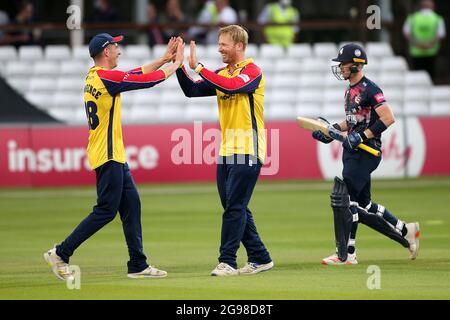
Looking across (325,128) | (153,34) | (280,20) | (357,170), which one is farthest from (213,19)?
(357,170)

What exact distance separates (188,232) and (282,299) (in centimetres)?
602

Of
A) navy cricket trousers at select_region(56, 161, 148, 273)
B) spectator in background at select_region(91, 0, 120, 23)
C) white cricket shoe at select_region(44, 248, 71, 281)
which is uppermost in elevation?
spectator in background at select_region(91, 0, 120, 23)

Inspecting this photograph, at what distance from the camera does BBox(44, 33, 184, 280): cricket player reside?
427 inches

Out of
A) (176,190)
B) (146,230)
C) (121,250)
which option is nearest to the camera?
(121,250)

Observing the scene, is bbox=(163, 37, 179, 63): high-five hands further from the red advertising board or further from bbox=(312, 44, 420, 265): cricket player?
the red advertising board

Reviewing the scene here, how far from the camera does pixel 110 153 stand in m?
10.9

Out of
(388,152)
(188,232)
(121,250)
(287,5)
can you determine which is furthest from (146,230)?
(287,5)

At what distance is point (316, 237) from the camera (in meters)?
14.6

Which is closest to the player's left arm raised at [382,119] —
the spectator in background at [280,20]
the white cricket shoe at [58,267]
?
the white cricket shoe at [58,267]

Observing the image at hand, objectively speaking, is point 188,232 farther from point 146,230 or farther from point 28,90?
point 28,90

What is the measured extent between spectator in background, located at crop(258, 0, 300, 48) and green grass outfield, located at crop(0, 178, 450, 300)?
5889 mm

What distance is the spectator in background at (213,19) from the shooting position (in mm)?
26812

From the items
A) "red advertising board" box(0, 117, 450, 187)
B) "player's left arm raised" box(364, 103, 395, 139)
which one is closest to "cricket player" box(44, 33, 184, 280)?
"player's left arm raised" box(364, 103, 395, 139)

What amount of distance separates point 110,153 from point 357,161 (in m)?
2.69
